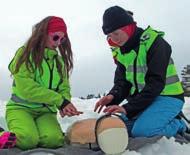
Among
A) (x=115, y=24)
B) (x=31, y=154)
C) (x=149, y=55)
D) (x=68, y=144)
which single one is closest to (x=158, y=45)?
(x=149, y=55)

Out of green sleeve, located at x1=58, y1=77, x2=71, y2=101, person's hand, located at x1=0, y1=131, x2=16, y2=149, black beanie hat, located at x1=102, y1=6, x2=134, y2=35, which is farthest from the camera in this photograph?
green sleeve, located at x1=58, y1=77, x2=71, y2=101

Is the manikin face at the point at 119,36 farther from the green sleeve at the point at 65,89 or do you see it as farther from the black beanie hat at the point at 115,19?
the green sleeve at the point at 65,89

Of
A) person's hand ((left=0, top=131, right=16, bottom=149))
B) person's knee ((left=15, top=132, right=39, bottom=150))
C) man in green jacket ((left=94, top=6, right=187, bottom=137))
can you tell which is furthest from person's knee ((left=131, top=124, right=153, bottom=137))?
person's hand ((left=0, top=131, right=16, bottom=149))

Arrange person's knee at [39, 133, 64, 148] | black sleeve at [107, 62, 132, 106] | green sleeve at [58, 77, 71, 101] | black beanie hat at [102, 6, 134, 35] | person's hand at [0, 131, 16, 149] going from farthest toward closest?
black sleeve at [107, 62, 132, 106], green sleeve at [58, 77, 71, 101], black beanie hat at [102, 6, 134, 35], person's knee at [39, 133, 64, 148], person's hand at [0, 131, 16, 149]

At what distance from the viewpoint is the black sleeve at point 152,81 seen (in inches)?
143

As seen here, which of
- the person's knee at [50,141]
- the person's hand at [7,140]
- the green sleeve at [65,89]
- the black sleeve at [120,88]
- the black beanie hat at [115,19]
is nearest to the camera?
the person's hand at [7,140]

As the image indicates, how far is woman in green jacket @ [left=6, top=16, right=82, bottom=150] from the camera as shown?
3572 millimetres

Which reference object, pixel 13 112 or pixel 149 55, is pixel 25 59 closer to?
pixel 13 112

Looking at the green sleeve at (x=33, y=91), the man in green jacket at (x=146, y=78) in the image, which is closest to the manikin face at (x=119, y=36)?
the man in green jacket at (x=146, y=78)

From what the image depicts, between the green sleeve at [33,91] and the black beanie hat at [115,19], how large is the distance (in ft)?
2.03

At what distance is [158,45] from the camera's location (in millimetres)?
3713

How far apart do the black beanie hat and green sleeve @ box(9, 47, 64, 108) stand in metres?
0.62

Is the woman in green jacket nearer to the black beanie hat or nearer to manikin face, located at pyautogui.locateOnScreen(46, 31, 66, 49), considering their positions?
manikin face, located at pyautogui.locateOnScreen(46, 31, 66, 49)

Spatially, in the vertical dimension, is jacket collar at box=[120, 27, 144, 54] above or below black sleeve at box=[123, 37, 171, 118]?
above
